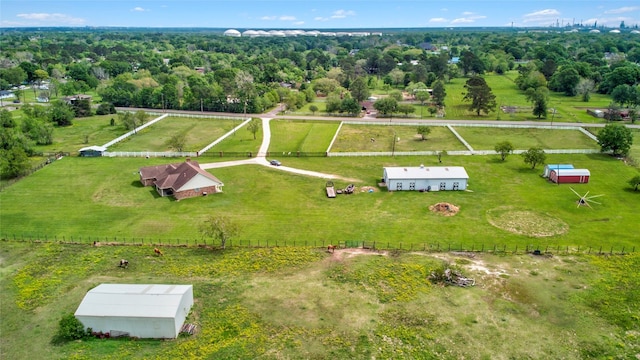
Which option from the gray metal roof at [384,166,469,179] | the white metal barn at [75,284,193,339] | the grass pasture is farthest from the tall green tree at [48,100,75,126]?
the grass pasture

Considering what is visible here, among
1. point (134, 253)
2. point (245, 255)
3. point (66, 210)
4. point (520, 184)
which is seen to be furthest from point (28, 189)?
point (520, 184)

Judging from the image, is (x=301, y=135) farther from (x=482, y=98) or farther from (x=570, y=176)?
(x=570, y=176)

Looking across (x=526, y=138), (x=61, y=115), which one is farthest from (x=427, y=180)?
(x=61, y=115)

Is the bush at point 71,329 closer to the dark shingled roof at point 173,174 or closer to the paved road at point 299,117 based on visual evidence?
the dark shingled roof at point 173,174

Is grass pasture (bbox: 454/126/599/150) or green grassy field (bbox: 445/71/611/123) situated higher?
green grassy field (bbox: 445/71/611/123)

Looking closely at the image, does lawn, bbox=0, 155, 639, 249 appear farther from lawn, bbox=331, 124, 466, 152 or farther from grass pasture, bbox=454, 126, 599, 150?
grass pasture, bbox=454, 126, 599, 150

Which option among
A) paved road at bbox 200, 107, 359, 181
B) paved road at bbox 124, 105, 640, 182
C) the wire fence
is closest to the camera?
the wire fence
